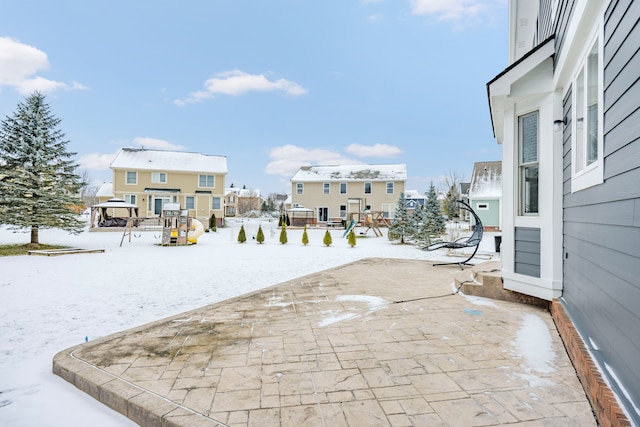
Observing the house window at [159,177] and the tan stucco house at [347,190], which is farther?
the tan stucco house at [347,190]

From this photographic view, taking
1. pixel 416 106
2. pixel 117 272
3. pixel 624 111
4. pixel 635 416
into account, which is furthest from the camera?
pixel 416 106

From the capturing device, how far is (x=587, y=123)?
2754 millimetres

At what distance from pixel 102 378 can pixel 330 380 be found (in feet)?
5.42

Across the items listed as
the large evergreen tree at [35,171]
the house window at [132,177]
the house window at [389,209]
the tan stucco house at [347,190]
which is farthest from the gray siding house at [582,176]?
the house window at [132,177]

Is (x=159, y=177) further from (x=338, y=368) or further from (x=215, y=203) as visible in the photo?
(x=338, y=368)

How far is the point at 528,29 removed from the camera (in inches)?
302

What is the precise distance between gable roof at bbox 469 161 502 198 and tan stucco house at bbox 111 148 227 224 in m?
20.4

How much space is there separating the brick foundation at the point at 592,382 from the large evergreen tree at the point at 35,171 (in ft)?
48.2

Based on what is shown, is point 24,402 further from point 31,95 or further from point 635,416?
point 31,95

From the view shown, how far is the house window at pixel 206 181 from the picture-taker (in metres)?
28.0

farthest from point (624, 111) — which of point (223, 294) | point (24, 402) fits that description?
point (223, 294)

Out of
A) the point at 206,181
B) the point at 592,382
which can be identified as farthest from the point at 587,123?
the point at 206,181

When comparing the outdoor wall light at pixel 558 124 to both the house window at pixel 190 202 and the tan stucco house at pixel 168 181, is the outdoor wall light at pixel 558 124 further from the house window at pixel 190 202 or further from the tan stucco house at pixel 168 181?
the house window at pixel 190 202

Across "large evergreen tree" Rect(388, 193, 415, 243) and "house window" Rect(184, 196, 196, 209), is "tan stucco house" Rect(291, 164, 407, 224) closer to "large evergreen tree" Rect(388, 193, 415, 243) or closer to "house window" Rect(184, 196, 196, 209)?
"house window" Rect(184, 196, 196, 209)
